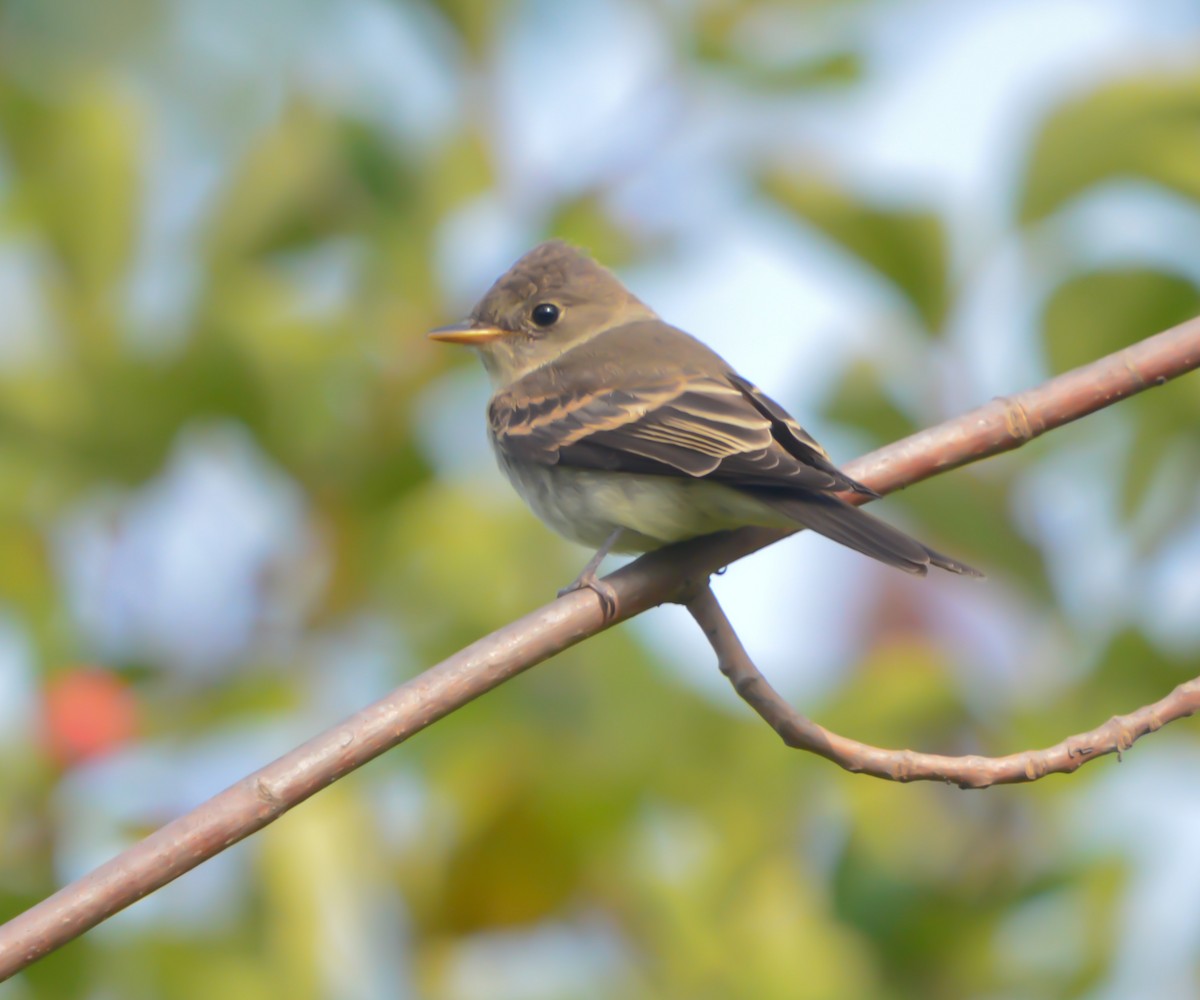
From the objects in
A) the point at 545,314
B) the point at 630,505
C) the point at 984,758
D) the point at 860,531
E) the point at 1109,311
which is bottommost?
the point at 984,758

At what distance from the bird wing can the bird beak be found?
0.15 metres

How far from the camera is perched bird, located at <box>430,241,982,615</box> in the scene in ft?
10.2

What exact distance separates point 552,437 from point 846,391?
68 cm

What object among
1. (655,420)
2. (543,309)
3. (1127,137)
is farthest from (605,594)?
(543,309)

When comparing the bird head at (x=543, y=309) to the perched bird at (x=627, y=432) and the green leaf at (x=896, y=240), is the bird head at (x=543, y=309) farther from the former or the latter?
the green leaf at (x=896, y=240)

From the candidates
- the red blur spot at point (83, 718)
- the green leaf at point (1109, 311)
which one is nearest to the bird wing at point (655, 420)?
the green leaf at point (1109, 311)

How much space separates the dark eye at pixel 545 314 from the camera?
14.7 ft

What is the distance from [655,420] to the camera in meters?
3.60

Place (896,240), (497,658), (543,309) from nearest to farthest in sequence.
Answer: (497,658)
(896,240)
(543,309)

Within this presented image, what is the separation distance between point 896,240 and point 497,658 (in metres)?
1.64

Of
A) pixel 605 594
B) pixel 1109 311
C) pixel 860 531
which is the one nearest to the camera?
pixel 605 594

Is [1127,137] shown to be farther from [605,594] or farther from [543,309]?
[543,309]

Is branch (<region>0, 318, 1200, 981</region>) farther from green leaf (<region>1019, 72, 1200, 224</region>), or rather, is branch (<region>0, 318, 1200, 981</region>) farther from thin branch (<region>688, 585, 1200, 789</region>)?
green leaf (<region>1019, 72, 1200, 224</region>)

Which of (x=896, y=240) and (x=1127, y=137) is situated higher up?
(x=896, y=240)
